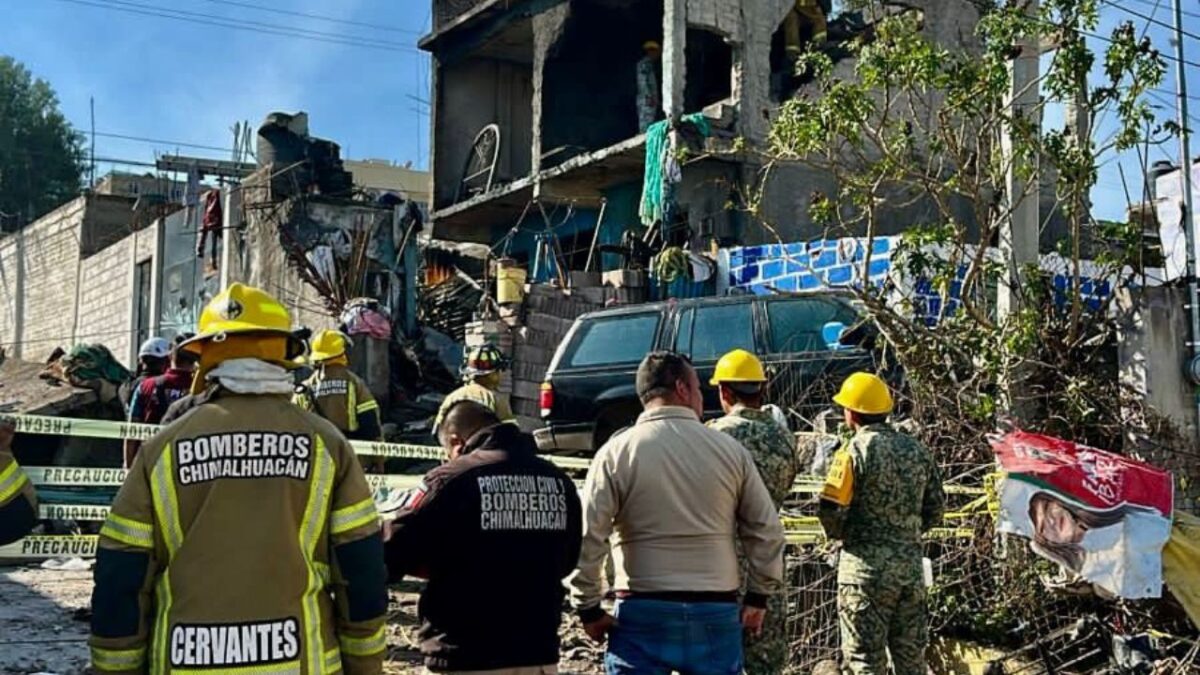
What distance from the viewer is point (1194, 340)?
24.8 ft

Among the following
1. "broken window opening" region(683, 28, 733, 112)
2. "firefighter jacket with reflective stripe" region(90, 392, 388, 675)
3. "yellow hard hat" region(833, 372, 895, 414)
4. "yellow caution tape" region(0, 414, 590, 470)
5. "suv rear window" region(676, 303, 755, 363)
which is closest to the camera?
"firefighter jacket with reflective stripe" region(90, 392, 388, 675)

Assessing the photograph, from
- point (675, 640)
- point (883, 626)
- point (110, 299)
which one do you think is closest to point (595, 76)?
point (110, 299)

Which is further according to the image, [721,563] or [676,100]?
[676,100]

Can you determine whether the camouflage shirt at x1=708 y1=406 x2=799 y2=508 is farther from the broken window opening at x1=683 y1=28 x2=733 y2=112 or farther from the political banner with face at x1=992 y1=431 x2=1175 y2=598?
the broken window opening at x1=683 y1=28 x2=733 y2=112

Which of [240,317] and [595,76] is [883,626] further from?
[595,76]

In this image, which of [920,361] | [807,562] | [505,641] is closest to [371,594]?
[505,641]

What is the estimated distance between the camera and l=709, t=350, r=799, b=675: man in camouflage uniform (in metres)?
5.43

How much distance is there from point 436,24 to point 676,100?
7.67 meters

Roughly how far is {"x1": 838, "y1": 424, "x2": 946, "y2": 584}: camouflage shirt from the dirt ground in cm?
162

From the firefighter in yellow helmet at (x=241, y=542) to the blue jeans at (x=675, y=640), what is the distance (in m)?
1.28

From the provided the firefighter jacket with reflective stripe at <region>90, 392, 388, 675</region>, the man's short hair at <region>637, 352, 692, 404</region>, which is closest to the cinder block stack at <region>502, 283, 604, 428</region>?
the man's short hair at <region>637, 352, 692, 404</region>

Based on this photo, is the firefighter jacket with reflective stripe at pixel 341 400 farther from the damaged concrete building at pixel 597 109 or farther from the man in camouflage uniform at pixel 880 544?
the damaged concrete building at pixel 597 109

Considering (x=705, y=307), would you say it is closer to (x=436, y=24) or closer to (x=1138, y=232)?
(x=1138, y=232)

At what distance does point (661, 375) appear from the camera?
453 centimetres
